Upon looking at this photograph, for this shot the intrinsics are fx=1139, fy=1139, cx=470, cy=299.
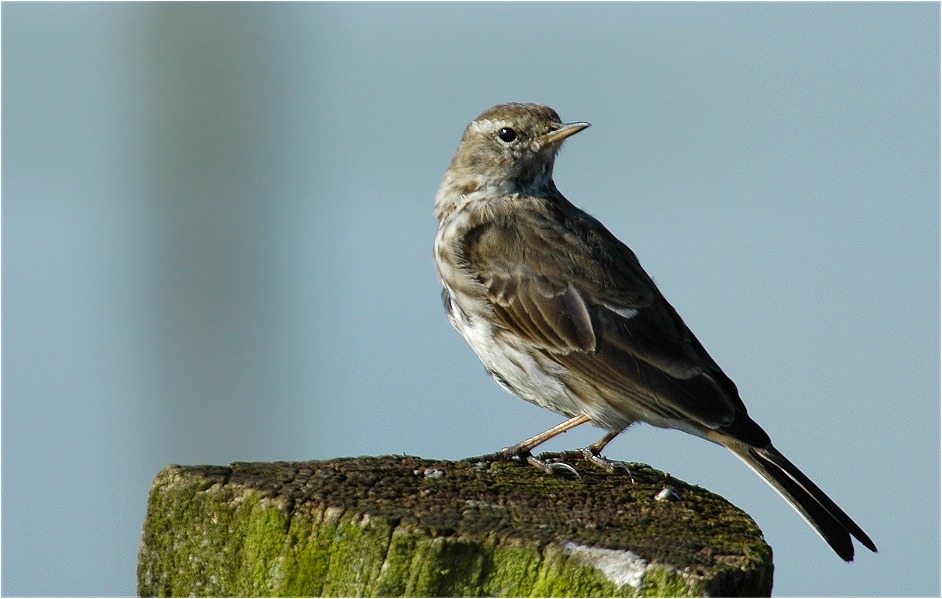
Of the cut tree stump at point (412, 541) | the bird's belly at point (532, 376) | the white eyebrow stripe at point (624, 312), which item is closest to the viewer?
the cut tree stump at point (412, 541)

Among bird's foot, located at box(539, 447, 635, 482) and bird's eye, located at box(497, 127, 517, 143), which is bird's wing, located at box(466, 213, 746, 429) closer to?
bird's foot, located at box(539, 447, 635, 482)

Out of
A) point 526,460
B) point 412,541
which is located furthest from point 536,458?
point 412,541

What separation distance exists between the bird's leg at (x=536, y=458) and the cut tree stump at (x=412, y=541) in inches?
36.2

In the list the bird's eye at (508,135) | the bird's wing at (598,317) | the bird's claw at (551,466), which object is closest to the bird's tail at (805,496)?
the bird's wing at (598,317)

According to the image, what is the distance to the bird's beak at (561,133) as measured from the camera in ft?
25.5

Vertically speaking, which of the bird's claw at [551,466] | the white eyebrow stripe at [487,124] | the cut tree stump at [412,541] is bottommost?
the bird's claw at [551,466]

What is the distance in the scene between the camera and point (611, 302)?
6.86 metres

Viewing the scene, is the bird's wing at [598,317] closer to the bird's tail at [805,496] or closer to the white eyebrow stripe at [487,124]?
the bird's tail at [805,496]

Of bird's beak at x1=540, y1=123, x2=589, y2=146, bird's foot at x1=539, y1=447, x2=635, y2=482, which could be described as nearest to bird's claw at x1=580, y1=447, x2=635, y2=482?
bird's foot at x1=539, y1=447, x2=635, y2=482

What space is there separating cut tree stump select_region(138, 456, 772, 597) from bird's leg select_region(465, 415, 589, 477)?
0.92m

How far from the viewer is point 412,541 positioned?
3863 millimetres

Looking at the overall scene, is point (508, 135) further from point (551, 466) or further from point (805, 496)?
point (805, 496)

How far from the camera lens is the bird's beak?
7777 millimetres

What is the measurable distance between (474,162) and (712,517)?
4114 millimetres
